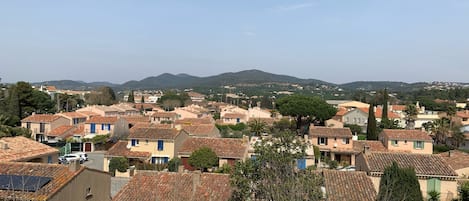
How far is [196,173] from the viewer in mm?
21047

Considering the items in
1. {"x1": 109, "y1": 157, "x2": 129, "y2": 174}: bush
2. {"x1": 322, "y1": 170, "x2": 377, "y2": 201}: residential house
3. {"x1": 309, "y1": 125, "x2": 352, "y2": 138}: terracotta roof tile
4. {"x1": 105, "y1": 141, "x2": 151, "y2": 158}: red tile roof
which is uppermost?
{"x1": 322, "y1": 170, "x2": 377, "y2": 201}: residential house

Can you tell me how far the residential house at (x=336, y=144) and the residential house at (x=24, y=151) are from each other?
28068 mm

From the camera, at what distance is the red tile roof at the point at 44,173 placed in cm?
1760

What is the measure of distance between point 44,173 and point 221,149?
60.4ft

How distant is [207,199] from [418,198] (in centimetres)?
1041

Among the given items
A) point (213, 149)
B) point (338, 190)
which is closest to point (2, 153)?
point (213, 149)

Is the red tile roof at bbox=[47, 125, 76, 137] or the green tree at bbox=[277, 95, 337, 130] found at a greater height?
the green tree at bbox=[277, 95, 337, 130]

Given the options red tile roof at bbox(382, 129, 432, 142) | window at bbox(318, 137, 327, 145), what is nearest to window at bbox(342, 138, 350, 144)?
window at bbox(318, 137, 327, 145)

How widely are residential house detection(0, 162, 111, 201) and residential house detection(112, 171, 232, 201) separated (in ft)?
5.23

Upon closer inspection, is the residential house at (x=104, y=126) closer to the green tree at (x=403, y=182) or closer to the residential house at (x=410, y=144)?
the residential house at (x=410, y=144)

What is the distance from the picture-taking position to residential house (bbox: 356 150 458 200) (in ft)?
82.1

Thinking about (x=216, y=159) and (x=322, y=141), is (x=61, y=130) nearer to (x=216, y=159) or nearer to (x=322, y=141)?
→ (x=216, y=159)

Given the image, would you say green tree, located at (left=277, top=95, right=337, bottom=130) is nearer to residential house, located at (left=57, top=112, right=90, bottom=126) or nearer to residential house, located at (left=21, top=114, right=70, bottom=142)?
residential house, located at (left=57, top=112, right=90, bottom=126)

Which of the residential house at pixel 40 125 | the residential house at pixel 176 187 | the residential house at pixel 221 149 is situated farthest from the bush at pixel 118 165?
the residential house at pixel 40 125
